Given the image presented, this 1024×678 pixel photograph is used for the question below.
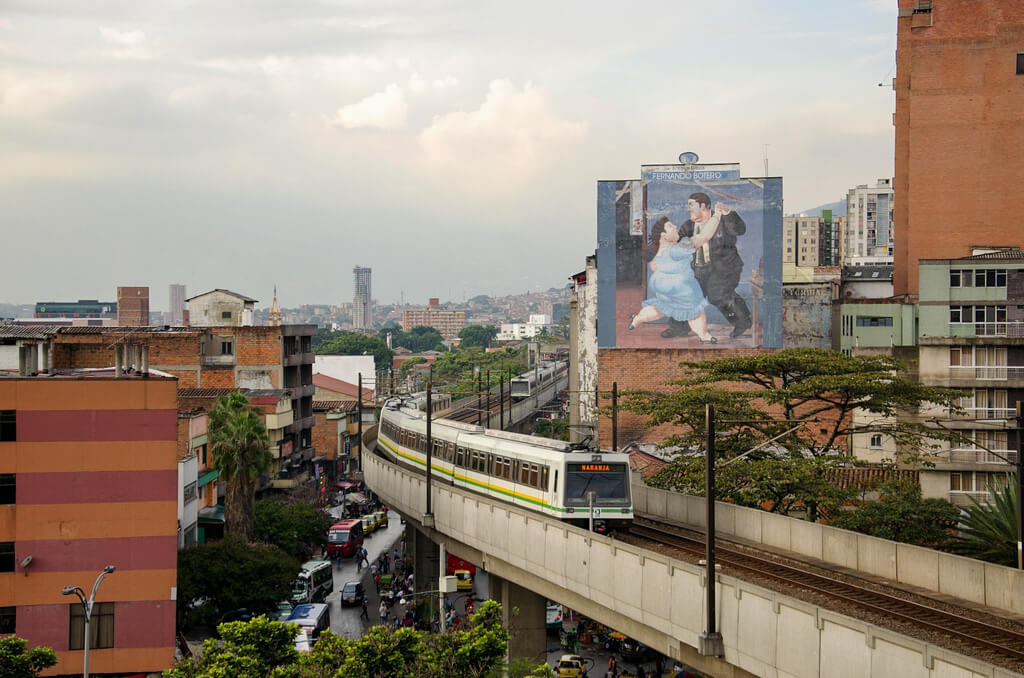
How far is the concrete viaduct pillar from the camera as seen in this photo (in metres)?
37.5

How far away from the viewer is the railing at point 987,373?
47.2 meters

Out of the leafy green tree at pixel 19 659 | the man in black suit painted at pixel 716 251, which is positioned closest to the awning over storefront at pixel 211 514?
the leafy green tree at pixel 19 659

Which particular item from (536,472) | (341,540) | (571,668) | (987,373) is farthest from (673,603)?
(341,540)

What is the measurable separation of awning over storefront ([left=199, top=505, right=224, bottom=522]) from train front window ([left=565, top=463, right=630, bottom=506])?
2806 cm

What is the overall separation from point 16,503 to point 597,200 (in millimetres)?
47372

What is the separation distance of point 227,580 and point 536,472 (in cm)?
1457

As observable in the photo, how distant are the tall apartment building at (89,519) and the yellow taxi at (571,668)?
1391cm

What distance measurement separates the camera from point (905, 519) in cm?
4150

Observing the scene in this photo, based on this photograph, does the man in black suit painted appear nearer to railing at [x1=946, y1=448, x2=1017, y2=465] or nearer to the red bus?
the red bus

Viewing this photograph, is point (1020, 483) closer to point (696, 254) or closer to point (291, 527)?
point (291, 527)

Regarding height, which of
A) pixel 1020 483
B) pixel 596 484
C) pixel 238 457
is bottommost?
pixel 238 457

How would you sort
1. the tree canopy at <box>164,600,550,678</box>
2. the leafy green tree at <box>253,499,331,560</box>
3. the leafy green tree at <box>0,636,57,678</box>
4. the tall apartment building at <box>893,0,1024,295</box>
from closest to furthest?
1. the tree canopy at <box>164,600,550,678</box>
2. the leafy green tree at <box>0,636,57,678</box>
3. the leafy green tree at <box>253,499,331,560</box>
4. the tall apartment building at <box>893,0,1024,295</box>

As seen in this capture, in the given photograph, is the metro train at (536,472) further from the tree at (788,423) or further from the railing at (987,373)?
the railing at (987,373)

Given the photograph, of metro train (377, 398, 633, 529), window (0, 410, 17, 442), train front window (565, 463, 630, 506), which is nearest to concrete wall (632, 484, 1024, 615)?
train front window (565, 463, 630, 506)
